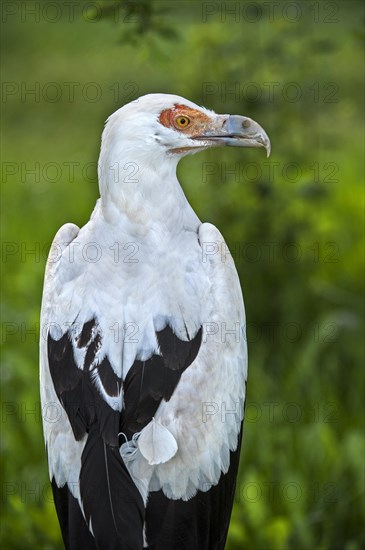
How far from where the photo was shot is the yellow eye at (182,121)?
354cm

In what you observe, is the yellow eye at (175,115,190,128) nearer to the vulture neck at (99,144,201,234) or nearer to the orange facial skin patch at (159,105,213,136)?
the orange facial skin patch at (159,105,213,136)

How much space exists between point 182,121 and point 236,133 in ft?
0.70

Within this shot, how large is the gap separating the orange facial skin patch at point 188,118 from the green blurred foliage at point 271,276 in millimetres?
365

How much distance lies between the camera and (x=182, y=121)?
3.55m

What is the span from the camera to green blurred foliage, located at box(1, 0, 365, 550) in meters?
4.75

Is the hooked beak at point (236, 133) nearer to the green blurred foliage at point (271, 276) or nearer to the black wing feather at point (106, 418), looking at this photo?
the green blurred foliage at point (271, 276)

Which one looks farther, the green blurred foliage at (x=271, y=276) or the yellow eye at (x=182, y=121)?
the green blurred foliage at (x=271, y=276)

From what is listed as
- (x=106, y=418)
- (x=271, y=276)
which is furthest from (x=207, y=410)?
(x=271, y=276)

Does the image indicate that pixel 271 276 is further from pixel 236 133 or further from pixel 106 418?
pixel 106 418

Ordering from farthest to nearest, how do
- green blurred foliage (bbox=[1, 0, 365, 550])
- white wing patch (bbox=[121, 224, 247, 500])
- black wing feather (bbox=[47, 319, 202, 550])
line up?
green blurred foliage (bbox=[1, 0, 365, 550])
white wing patch (bbox=[121, 224, 247, 500])
black wing feather (bbox=[47, 319, 202, 550])

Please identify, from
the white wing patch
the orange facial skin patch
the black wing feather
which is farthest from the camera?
the orange facial skin patch

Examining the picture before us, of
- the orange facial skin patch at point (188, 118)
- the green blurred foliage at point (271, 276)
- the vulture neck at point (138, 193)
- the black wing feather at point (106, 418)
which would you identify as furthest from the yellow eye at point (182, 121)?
the black wing feather at point (106, 418)

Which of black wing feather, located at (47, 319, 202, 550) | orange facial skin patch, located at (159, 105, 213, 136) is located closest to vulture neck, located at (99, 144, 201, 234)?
orange facial skin patch, located at (159, 105, 213, 136)

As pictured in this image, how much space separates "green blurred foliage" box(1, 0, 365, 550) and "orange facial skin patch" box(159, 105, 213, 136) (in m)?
0.37
